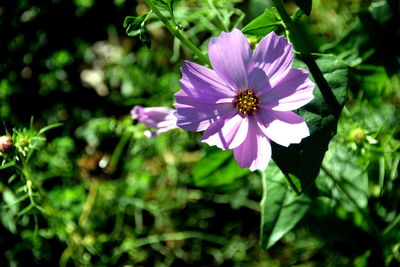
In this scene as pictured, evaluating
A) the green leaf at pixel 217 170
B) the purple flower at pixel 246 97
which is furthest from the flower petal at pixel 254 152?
the green leaf at pixel 217 170

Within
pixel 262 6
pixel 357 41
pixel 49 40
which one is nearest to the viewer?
pixel 357 41

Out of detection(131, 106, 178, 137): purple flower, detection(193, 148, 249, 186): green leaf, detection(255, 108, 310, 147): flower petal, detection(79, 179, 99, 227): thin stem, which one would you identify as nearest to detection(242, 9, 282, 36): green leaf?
detection(255, 108, 310, 147): flower petal

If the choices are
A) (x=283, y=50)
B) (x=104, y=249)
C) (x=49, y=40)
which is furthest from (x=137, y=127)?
(x=283, y=50)

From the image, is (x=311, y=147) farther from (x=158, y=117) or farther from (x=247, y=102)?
(x=158, y=117)

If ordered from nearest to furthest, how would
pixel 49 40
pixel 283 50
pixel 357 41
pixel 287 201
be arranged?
pixel 283 50, pixel 287 201, pixel 357 41, pixel 49 40

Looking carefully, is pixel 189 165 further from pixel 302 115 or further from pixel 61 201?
pixel 302 115

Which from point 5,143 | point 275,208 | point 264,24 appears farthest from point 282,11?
point 5,143

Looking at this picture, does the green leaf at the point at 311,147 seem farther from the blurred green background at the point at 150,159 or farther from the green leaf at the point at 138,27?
the green leaf at the point at 138,27
